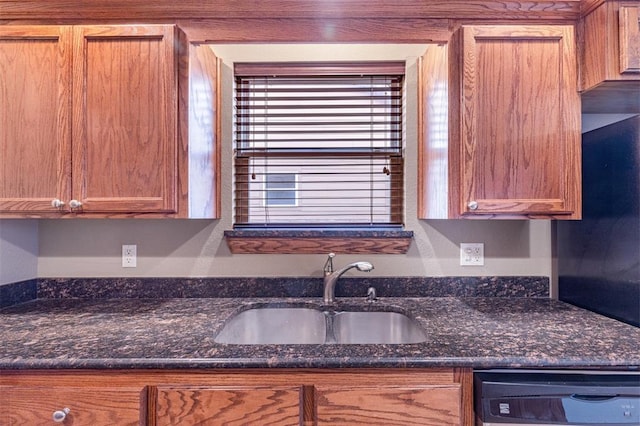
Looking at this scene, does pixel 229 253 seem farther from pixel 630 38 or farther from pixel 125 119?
pixel 630 38

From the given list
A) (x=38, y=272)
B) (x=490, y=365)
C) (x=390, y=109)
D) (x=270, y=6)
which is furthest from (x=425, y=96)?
(x=38, y=272)

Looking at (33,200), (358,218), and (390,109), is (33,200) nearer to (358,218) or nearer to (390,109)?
(358,218)

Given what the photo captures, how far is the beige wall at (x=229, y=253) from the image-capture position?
1664 mm

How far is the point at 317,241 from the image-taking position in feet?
5.46

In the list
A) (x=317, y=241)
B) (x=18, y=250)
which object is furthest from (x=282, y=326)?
(x=18, y=250)

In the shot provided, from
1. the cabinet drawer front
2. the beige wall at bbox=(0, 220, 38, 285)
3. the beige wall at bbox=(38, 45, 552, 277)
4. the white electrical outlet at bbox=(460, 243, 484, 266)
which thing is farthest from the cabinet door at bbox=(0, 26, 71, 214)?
the white electrical outlet at bbox=(460, 243, 484, 266)

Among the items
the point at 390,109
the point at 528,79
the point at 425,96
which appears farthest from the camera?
the point at 390,109

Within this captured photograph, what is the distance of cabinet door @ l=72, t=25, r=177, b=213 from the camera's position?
130 cm

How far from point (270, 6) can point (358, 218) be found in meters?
1.01

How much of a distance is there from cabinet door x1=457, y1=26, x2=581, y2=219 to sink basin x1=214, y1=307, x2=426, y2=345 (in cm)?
61

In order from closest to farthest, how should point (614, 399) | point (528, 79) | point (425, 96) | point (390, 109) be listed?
point (614, 399), point (528, 79), point (425, 96), point (390, 109)

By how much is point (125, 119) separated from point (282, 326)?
1060 millimetres

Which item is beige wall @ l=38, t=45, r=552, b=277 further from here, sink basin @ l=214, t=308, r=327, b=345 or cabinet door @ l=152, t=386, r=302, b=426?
cabinet door @ l=152, t=386, r=302, b=426

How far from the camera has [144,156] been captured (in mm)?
1299
